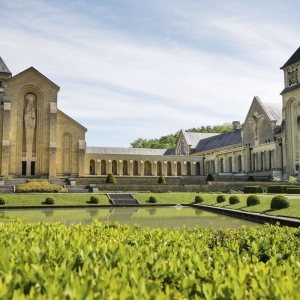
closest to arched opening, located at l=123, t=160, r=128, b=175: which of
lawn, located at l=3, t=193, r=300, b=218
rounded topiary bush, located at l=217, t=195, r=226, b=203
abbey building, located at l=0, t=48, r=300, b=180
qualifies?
abbey building, located at l=0, t=48, r=300, b=180

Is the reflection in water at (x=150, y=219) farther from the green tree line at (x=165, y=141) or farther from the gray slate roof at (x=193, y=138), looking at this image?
the green tree line at (x=165, y=141)

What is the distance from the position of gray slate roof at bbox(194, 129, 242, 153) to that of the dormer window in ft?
48.8

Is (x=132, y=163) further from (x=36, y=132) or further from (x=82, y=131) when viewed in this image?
(x=36, y=132)

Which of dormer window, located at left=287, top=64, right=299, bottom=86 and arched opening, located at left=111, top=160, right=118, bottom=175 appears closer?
dormer window, located at left=287, top=64, right=299, bottom=86

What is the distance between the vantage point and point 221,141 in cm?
7000

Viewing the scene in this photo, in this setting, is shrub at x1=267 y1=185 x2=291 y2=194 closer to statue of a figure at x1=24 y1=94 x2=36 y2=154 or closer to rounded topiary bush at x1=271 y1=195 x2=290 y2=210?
rounded topiary bush at x1=271 y1=195 x2=290 y2=210

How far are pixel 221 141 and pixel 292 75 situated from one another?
20.9 meters

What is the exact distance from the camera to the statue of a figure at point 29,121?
49188 millimetres

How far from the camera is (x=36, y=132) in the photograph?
49.7m

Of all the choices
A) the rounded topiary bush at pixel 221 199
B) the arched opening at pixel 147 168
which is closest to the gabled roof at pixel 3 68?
the arched opening at pixel 147 168

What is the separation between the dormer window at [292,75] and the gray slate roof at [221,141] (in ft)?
48.8

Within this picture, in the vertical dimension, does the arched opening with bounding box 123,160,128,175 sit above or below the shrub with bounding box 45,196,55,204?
above

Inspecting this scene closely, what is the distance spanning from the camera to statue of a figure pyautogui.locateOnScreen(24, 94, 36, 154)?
49.2 meters

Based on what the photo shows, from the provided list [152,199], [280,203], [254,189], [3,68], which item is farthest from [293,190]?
[3,68]
